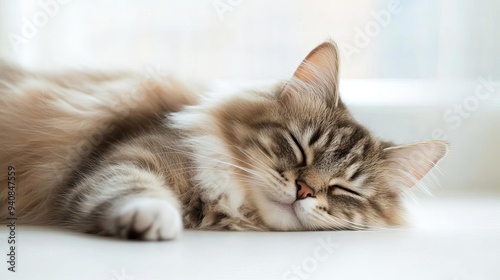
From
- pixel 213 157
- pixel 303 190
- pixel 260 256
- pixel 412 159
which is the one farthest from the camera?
pixel 412 159

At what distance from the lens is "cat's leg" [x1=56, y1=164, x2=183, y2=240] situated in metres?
1.26

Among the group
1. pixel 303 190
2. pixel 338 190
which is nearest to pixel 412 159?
pixel 338 190

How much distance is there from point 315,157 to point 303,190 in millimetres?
106

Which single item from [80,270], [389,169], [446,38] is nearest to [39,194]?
[80,270]

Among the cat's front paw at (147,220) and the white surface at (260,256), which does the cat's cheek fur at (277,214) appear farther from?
the cat's front paw at (147,220)

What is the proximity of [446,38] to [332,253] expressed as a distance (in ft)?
4.23

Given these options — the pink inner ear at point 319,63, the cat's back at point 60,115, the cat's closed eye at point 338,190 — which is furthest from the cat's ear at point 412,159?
the cat's back at point 60,115

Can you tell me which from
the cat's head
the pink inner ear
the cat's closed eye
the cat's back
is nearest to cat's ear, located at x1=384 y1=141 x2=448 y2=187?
the cat's head

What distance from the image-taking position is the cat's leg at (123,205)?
4.14 ft

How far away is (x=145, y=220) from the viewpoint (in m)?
1.25

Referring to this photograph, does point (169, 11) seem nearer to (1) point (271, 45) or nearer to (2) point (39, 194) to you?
(1) point (271, 45)

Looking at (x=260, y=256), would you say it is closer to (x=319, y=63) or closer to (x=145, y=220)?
(x=145, y=220)

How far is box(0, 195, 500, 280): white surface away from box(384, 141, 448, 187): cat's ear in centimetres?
17

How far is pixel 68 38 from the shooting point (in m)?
2.24
